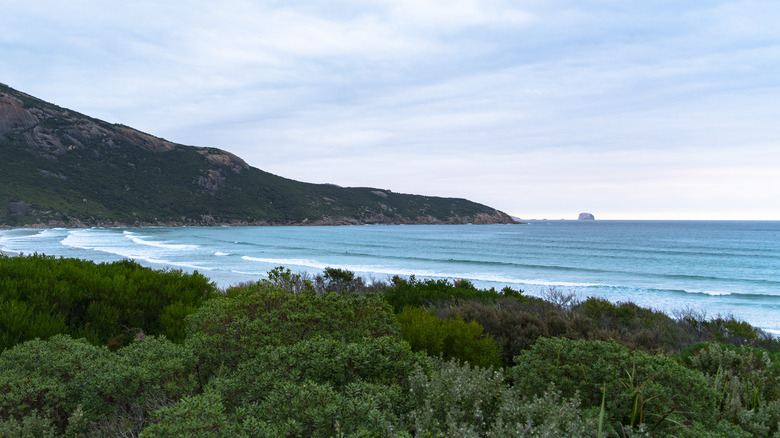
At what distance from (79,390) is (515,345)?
196 inches

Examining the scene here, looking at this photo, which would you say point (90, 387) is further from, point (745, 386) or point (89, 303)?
point (745, 386)

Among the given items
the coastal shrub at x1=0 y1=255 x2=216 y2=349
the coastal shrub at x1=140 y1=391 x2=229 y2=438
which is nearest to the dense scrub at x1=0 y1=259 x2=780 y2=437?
the coastal shrub at x1=140 y1=391 x2=229 y2=438

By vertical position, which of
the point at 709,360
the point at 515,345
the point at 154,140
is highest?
the point at 154,140

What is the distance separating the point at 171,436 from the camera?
83.5 inches

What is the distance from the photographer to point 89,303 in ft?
20.6

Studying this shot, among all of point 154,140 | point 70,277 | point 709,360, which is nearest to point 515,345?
point 709,360

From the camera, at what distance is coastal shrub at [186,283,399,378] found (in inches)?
150

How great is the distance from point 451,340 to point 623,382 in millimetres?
2423

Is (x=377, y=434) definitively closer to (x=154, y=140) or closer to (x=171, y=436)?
(x=171, y=436)

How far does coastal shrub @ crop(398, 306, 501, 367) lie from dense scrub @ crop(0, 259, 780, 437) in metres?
0.70

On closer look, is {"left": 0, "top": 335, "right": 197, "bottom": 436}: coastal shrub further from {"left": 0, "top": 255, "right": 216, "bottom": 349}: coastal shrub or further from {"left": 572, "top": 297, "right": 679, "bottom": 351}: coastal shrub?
{"left": 572, "top": 297, "right": 679, "bottom": 351}: coastal shrub

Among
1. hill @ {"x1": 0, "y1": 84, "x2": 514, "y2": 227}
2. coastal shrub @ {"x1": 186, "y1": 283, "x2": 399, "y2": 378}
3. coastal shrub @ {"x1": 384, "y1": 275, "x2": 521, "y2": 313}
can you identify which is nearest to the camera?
coastal shrub @ {"x1": 186, "y1": 283, "x2": 399, "y2": 378}

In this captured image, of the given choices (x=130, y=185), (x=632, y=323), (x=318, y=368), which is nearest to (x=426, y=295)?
(x=632, y=323)

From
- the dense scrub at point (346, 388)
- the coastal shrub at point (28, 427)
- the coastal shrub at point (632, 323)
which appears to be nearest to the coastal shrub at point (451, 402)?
the dense scrub at point (346, 388)
